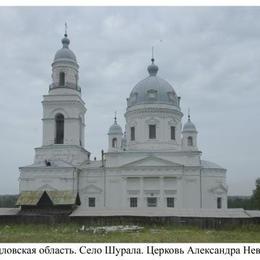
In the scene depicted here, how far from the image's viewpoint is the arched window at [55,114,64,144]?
135 ft

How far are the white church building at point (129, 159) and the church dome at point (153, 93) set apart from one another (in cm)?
9

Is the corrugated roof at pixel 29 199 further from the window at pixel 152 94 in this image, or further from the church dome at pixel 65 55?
the window at pixel 152 94

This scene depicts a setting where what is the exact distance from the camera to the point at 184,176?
39.7 meters

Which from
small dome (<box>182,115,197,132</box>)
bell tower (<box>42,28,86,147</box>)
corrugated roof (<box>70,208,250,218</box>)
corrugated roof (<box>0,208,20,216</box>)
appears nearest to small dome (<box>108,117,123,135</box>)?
bell tower (<box>42,28,86,147</box>)

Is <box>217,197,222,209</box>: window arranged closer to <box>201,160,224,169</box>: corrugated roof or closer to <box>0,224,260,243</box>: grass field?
<box>201,160,224,169</box>: corrugated roof

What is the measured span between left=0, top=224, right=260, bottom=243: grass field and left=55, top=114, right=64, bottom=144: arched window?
687 inches

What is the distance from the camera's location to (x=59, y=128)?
4162 cm

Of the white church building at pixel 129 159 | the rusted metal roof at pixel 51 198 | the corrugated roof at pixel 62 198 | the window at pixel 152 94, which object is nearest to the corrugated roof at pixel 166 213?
the corrugated roof at pixel 62 198

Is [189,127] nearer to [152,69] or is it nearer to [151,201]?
[152,69]

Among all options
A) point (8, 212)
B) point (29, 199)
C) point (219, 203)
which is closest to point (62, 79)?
point (29, 199)

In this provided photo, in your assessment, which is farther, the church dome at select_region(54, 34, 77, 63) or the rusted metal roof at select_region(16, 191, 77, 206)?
the church dome at select_region(54, 34, 77, 63)
